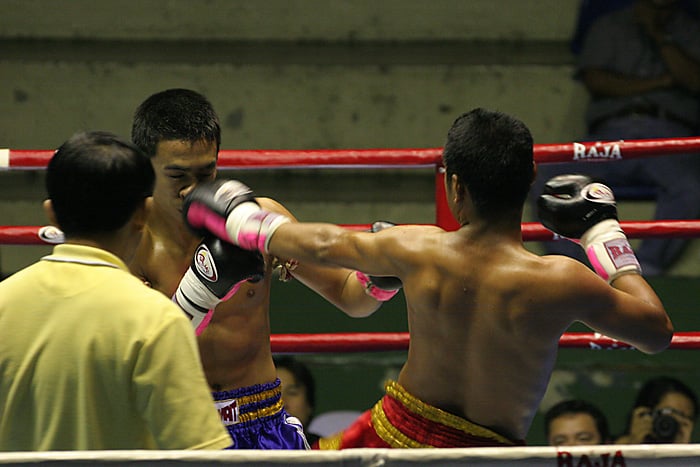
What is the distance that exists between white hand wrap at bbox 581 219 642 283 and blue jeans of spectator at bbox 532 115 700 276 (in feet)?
7.02

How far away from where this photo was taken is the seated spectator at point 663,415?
3.23m

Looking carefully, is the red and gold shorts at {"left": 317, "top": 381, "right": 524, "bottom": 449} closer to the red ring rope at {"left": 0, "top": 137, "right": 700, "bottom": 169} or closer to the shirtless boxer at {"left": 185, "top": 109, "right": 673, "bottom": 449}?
the shirtless boxer at {"left": 185, "top": 109, "right": 673, "bottom": 449}

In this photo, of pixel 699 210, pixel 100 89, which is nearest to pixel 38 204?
pixel 100 89

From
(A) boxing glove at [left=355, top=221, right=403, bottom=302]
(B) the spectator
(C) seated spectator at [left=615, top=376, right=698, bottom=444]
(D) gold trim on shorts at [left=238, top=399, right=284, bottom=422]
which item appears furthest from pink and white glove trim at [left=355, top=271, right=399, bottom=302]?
(B) the spectator

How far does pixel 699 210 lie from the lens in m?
4.15

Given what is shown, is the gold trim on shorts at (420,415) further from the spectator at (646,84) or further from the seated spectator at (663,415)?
the spectator at (646,84)

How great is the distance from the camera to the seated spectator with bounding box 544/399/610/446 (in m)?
3.22

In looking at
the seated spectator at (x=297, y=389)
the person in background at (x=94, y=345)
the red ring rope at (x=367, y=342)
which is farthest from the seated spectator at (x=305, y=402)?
the person in background at (x=94, y=345)

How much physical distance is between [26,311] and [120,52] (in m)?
3.58

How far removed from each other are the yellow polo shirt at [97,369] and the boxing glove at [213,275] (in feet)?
1.86

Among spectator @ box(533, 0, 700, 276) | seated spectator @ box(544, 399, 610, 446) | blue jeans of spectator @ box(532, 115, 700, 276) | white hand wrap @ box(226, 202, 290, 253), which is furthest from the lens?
spectator @ box(533, 0, 700, 276)

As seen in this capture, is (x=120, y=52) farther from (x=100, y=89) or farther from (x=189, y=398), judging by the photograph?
(x=189, y=398)

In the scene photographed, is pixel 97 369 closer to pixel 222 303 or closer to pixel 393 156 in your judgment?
pixel 222 303

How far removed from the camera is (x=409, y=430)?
182cm
